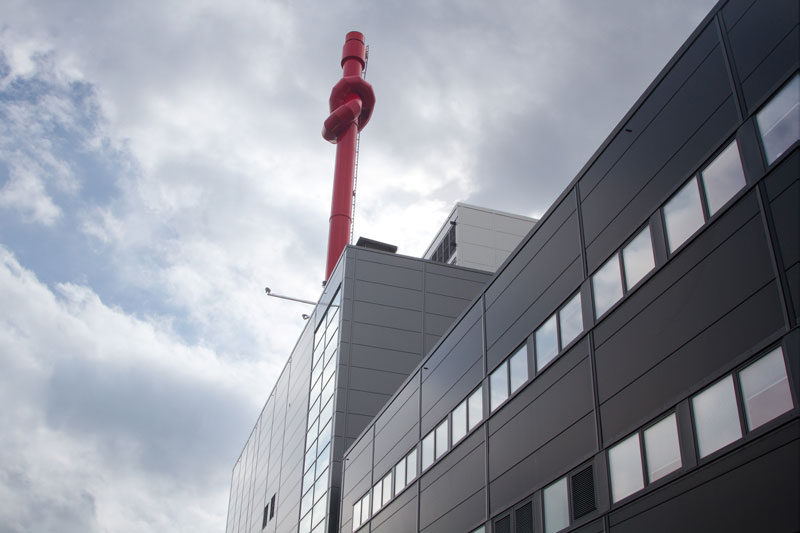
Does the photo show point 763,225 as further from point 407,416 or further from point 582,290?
point 407,416

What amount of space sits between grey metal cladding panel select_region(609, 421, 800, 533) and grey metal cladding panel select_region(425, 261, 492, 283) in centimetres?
3272

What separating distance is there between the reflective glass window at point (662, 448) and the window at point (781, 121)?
4982 millimetres

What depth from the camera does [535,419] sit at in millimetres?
20594

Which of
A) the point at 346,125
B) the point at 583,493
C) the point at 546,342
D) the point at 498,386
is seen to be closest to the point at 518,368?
the point at 498,386

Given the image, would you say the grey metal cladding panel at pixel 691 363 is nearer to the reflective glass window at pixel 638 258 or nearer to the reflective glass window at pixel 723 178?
the reflective glass window at pixel 638 258

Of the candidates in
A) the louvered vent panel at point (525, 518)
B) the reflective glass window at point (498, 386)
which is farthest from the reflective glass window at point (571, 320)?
the louvered vent panel at point (525, 518)

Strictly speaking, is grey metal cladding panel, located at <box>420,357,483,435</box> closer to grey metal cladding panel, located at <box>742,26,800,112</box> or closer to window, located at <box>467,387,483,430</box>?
window, located at <box>467,387,483,430</box>

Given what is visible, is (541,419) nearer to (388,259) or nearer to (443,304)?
(443,304)

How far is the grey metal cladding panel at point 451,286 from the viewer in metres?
47.0

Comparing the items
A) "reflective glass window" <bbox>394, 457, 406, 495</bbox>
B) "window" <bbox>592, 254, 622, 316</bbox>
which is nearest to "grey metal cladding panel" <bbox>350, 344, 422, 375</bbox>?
"reflective glass window" <bbox>394, 457, 406, 495</bbox>

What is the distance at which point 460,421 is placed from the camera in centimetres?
2603

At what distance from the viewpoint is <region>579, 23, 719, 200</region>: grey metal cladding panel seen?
16.2 meters

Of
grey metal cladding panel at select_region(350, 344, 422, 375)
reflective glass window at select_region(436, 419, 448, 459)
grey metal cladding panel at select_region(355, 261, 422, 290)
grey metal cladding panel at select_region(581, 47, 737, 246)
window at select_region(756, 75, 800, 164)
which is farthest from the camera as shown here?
grey metal cladding panel at select_region(355, 261, 422, 290)

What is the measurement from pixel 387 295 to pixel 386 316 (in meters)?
1.32
